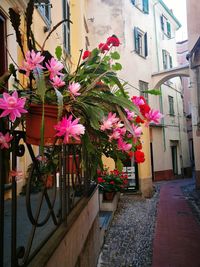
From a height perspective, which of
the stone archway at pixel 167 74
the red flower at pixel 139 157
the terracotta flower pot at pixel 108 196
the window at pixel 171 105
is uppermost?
the stone archway at pixel 167 74

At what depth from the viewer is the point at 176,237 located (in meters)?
6.89

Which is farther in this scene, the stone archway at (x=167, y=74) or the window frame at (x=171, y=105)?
the window frame at (x=171, y=105)

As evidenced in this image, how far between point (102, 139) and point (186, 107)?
84.2 feet

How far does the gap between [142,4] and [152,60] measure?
10.4ft

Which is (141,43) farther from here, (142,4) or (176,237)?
(176,237)

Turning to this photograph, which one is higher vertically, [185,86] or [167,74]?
[185,86]

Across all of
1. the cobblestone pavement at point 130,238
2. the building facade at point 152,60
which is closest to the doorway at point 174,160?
the building facade at point 152,60

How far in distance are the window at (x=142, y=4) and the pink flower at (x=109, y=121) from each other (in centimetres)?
1561

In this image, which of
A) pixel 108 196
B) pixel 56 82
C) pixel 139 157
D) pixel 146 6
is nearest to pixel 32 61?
pixel 56 82

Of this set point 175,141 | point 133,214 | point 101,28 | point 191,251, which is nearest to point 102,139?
point 191,251

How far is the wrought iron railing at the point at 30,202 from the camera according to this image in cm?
145

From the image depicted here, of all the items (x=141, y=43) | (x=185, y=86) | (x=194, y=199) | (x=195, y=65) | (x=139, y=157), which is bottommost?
(x=194, y=199)

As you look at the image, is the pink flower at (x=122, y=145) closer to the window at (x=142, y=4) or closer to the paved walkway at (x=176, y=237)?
the paved walkway at (x=176, y=237)

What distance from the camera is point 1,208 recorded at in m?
1.36
